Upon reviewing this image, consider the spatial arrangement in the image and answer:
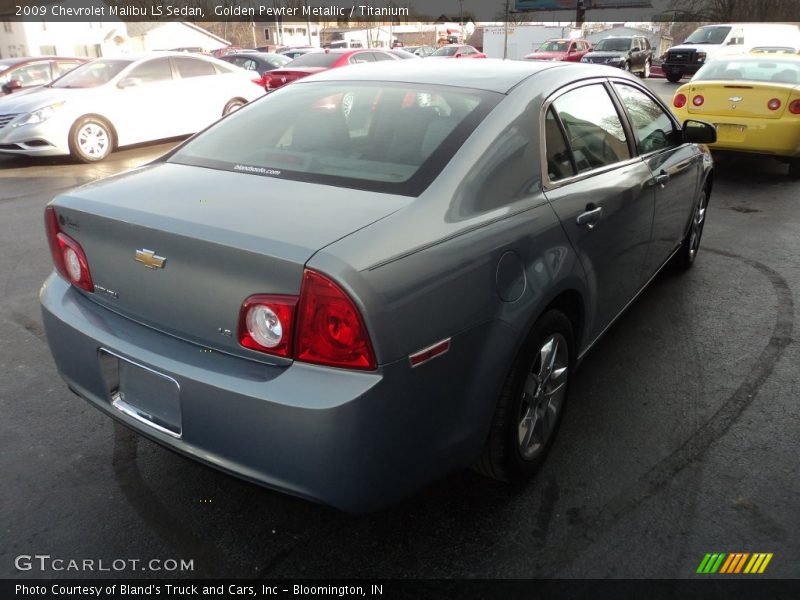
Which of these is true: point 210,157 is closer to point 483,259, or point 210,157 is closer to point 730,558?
point 483,259

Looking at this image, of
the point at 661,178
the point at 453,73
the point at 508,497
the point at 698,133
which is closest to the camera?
the point at 508,497

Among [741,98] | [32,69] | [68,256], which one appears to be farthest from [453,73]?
[32,69]

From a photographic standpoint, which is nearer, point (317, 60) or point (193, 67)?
point (193, 67)

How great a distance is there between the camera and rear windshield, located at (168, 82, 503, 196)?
2.31 m

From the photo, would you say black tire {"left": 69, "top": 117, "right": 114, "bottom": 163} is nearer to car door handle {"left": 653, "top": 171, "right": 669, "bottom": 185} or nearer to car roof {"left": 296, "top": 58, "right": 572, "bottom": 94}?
car roof {"left": 296, "top": 58, "right": 572, "bottom": 94}

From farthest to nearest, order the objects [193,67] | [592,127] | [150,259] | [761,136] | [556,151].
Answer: [193,67], [761,136], [592,127], [556,151], [150,259]

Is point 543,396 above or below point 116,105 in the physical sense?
below

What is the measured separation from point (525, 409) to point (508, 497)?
1.16 feet

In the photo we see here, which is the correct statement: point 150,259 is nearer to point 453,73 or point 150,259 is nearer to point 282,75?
point 453,73

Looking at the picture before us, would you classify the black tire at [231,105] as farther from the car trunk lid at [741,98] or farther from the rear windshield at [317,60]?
the car trunk lid at [741,98]

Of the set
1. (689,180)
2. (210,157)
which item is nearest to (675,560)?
(210,157)

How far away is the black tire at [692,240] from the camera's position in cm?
474

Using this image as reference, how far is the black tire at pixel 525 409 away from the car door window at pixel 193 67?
9.32 metres

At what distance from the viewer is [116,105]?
924cm
